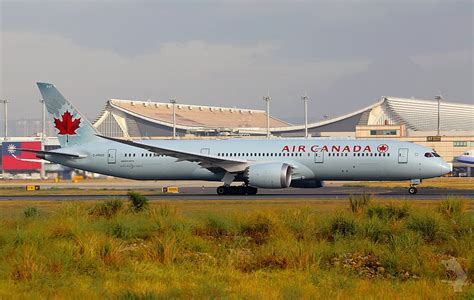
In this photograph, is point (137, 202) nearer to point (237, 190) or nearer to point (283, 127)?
point (237, 190)

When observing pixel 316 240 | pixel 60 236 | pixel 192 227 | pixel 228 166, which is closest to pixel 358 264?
pixel 316 240

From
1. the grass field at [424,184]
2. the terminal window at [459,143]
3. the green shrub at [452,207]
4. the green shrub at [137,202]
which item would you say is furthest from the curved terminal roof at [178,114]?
the green shrub at [452,207]

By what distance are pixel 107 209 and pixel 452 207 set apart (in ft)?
39.3

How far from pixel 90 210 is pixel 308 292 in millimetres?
14689

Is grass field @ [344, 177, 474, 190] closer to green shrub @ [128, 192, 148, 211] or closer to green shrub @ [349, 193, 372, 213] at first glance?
green shrub @ [349, 193, 372, 213]

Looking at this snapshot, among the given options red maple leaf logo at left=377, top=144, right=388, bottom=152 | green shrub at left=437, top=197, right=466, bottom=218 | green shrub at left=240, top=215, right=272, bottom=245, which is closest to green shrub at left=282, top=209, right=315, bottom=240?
green shrub at left=240, top=215, right=272, bottom=245

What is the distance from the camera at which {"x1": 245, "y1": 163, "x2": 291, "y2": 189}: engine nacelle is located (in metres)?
45.7

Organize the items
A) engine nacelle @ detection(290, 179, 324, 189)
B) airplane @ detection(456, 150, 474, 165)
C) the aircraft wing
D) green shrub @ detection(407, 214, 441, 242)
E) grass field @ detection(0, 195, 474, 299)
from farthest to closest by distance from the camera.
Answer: airplane @ detection(456, 150, 474, 165) < engine nacelle @ detection(290, 179, 324, 189) < the aircraft wing < green shrub @ detection(407, 214, 441, 242) < grass field @ detection(0, 195, 474, 299)

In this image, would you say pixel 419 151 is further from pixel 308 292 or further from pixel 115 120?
pixel 115 120

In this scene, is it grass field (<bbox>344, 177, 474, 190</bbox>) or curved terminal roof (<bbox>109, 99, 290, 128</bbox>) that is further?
curved terminal roof (<bbox>109, 99, 290, 128</bbox>)

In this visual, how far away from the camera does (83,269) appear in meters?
16.9

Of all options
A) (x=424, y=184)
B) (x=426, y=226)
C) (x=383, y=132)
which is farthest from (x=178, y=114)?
(x=426, y=226)

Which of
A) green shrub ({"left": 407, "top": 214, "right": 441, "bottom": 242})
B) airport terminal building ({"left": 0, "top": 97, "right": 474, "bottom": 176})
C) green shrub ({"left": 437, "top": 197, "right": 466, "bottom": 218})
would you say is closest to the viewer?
green shrub ({"left": 407, "top": 214, "right": 441, "bottom": 242})

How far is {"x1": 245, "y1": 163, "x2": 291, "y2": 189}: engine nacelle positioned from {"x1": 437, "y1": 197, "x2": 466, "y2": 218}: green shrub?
19.9m
